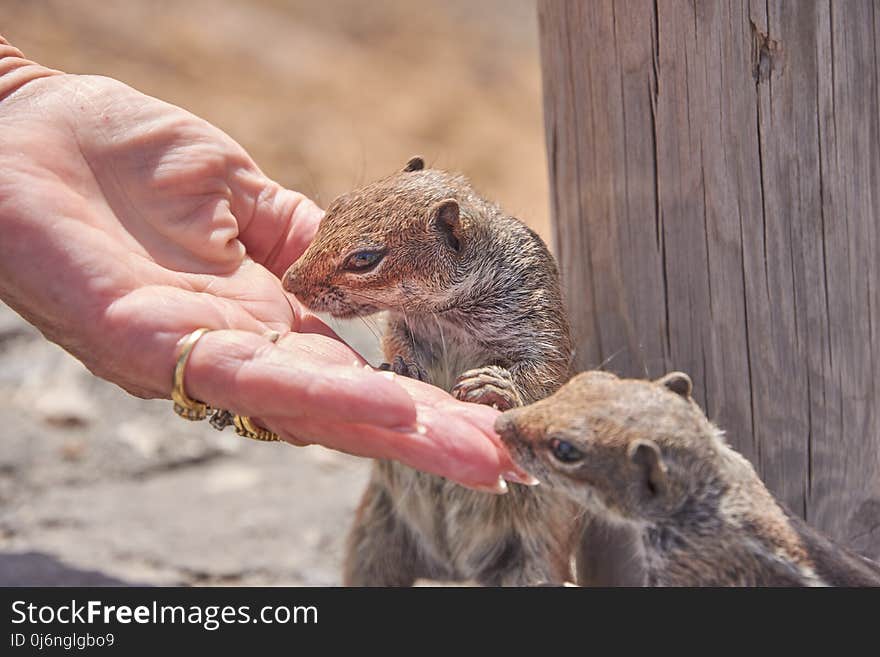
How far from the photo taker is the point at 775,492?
384 centimetres

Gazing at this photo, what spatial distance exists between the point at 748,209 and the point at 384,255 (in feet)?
4.36

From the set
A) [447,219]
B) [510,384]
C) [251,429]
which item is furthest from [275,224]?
[510,384]

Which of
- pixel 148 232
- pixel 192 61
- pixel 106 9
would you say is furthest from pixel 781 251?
pixel 106 9

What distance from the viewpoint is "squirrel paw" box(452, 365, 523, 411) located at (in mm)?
3391

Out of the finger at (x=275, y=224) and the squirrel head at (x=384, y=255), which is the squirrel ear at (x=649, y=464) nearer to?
the squirrel head at (x=384, y=255)

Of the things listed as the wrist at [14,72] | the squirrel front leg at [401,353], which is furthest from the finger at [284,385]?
the wrist at [14,72]

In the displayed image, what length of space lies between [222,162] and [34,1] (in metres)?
11.3

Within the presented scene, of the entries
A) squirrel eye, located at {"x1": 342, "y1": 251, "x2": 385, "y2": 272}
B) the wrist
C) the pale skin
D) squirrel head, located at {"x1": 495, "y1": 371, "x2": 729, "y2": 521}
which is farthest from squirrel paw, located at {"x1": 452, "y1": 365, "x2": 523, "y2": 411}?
the wrist

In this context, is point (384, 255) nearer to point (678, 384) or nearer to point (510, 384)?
point (510, 384)

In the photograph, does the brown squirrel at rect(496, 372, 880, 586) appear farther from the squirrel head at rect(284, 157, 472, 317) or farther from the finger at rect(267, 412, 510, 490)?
the squirrel head at rect(284, 157, 472, 317)

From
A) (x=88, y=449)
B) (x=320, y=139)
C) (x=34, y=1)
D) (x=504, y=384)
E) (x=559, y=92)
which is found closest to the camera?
(x=504, y=384)

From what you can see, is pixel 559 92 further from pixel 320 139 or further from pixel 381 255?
pixel 320 139

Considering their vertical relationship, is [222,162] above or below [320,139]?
below

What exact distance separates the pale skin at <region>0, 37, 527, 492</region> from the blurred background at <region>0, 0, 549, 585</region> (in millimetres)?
790
